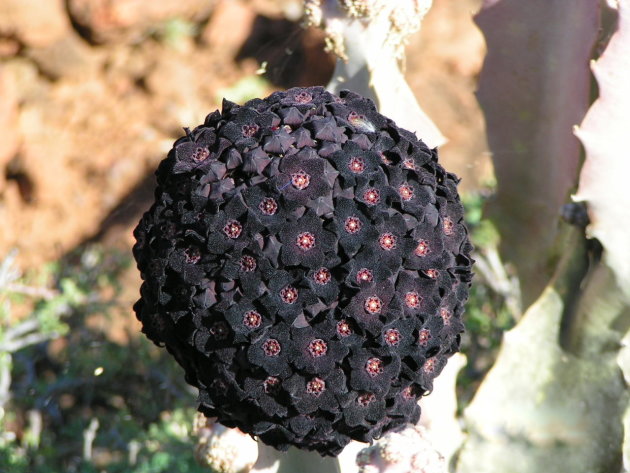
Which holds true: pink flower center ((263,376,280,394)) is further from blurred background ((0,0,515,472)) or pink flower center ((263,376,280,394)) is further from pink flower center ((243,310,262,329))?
blurred background ((0,0,515,472))

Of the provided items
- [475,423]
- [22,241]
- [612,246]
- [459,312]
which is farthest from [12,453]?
[612,246]

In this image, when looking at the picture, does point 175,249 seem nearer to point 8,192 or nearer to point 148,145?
point 148,145

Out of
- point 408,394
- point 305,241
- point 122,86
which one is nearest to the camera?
point 305,241

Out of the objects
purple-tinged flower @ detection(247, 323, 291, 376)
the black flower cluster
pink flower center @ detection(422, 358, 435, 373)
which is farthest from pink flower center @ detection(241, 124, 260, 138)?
pink flower center @ detection(422, 358, 435, 373)

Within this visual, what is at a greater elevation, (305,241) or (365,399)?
(305,241)

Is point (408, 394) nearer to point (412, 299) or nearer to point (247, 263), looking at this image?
point (412, 299)

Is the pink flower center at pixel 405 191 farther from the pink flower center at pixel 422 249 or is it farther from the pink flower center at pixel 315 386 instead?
the pink flower center at pixel 315 386

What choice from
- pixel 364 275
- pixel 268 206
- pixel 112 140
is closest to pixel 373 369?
pixel 364 275
